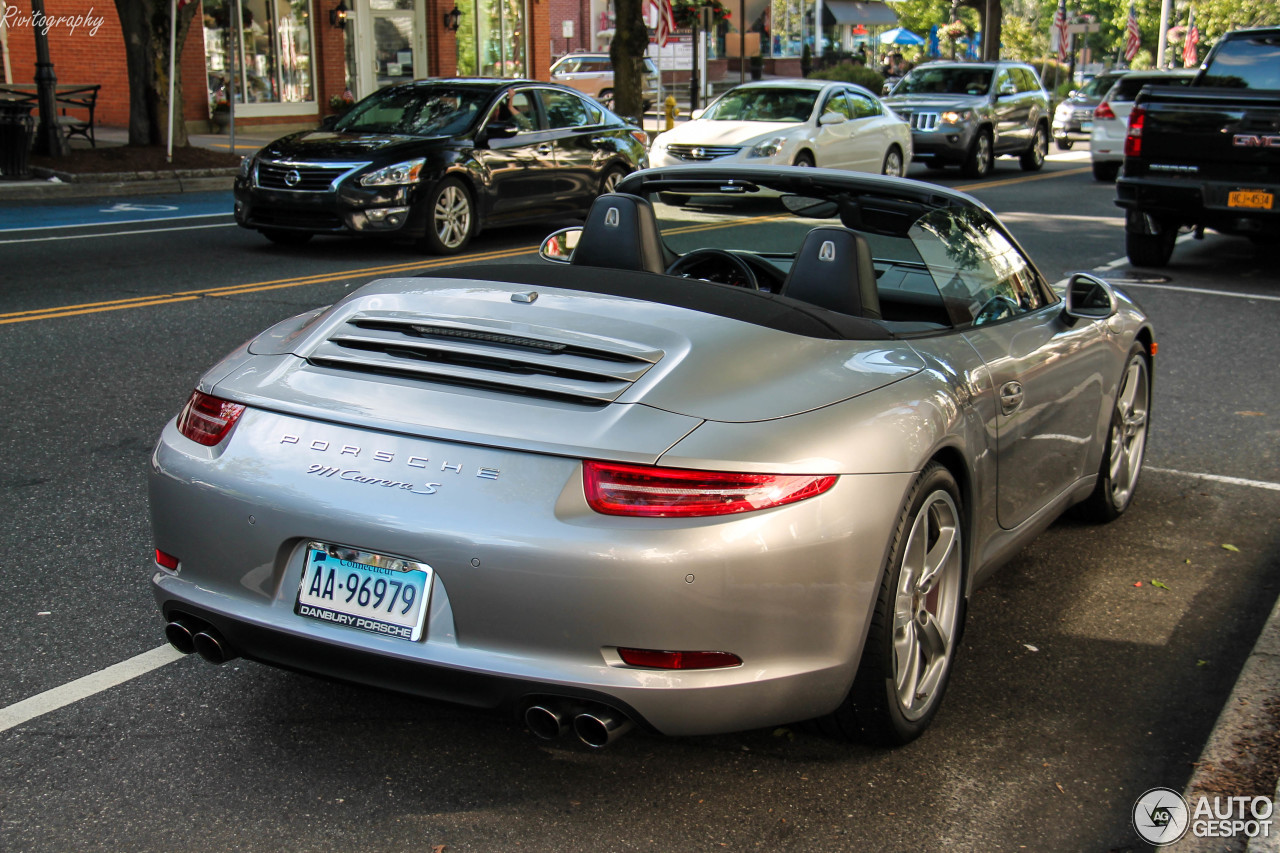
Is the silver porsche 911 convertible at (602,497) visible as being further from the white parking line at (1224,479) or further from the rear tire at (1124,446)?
the white parking line at (1224,479)

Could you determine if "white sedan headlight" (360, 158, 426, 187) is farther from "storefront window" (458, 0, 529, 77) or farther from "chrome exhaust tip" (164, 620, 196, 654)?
"storefront window" (458, 0, 529, 77)

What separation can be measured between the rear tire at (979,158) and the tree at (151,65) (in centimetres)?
1278

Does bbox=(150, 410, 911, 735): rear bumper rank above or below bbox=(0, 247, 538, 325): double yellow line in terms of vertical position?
above

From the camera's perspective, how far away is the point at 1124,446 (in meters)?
5.36

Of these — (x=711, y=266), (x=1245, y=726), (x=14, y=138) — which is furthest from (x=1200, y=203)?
(x=14, y=138)

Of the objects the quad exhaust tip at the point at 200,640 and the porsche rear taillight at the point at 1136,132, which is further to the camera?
the porsche rear taillight at the point at 1136,132

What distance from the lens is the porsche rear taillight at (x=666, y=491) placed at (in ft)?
9.25

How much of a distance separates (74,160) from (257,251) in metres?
8.32

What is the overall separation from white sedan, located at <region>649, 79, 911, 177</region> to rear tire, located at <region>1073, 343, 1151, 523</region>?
12.1 m

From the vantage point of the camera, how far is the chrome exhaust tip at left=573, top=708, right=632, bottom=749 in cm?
284

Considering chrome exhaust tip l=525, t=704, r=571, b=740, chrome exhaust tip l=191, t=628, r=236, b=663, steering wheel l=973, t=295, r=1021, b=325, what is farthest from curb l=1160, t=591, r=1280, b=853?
chrome exhaust tip l=191, t=628, r=236, b=663

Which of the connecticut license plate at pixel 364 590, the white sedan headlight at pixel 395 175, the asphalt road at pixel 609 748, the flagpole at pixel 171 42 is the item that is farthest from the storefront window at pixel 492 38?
the connecticut license plate at pixel 364 590

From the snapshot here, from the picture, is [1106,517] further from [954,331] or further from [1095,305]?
[954,331]

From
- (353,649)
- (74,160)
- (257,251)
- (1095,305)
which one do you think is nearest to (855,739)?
(353,649)
